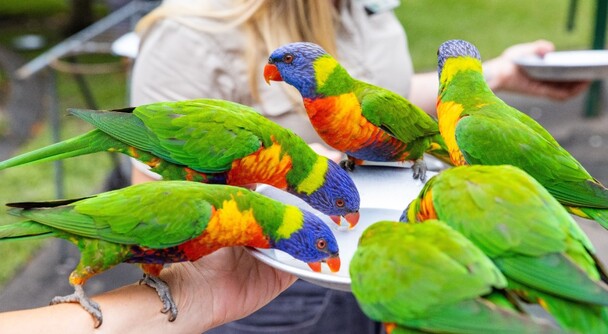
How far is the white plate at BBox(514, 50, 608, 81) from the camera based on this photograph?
154 cm

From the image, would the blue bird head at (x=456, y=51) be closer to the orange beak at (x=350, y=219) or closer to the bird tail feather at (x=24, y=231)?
the orange beak at (x=350, y=219)

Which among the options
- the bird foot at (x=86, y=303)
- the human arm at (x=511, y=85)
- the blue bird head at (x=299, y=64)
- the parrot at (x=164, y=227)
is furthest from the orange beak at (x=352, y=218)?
the human arm at (x=511, y=85)

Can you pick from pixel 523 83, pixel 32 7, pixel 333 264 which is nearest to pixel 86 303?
pixel 333 264

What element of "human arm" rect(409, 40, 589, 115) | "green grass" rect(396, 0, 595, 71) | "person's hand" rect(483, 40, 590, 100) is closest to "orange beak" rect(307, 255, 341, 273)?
"human arm" rect(409, 40, 589, 115)

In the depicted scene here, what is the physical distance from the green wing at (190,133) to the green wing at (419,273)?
0.35 meters

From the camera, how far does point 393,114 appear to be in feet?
3.71

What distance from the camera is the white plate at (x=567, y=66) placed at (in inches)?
60.8

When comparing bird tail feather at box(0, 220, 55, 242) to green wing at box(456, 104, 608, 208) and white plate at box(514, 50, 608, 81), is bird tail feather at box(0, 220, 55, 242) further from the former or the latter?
white plate at box(514, 50, 608, 81)

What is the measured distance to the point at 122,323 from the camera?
0.97 meters

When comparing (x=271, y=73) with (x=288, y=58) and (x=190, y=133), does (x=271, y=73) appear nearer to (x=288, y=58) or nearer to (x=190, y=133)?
(x=288, y=58)

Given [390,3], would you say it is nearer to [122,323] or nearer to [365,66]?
[365,66]

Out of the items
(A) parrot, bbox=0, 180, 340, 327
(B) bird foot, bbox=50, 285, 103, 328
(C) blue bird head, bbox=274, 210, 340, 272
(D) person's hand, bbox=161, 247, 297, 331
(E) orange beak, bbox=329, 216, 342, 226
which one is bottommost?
(D) person's hand, bbox=161, 247, 297, 331

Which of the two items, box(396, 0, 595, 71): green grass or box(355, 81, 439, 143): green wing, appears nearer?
box(355, 81, 439, 143): green wing

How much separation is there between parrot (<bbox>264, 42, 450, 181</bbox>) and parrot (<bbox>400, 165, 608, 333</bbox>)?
328 mm
